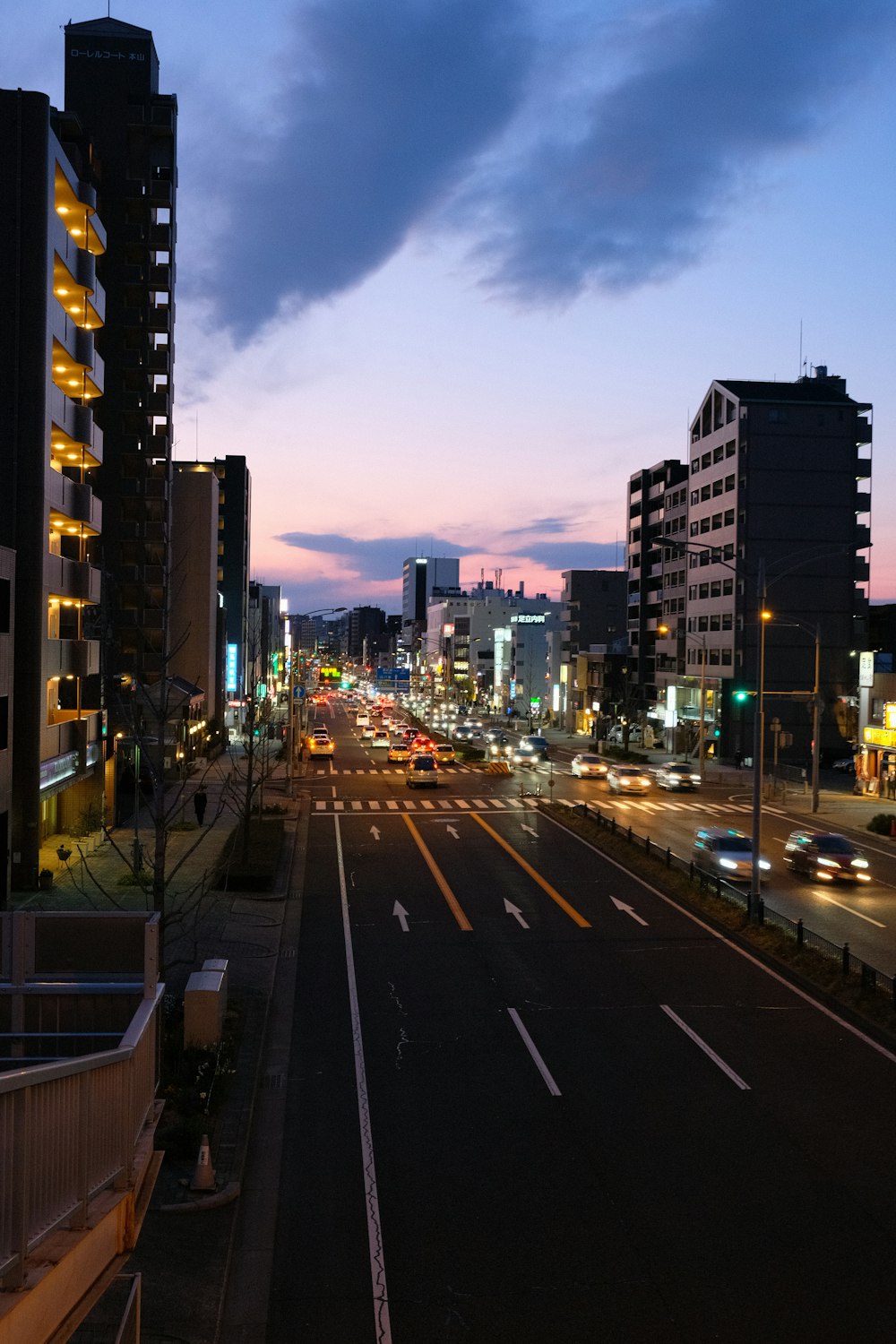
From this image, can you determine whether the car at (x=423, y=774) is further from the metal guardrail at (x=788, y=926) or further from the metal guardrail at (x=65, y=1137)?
the metal guardrail at (x=65, y=1137)

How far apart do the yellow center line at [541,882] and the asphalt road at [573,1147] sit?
1150 mm

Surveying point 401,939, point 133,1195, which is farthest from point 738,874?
point 133,1195

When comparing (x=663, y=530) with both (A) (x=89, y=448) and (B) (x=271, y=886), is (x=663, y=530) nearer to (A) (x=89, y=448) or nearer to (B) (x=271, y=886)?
(A) (x=89, y=448)

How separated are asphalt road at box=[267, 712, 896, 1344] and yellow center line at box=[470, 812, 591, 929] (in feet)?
3.77

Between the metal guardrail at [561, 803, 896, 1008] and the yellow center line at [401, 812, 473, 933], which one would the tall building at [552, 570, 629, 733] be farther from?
the metal guardrail at [561, 803, 896, 1008]

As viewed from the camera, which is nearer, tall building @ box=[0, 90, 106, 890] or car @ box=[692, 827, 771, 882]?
car @ box=[692, 827, 771, 882]

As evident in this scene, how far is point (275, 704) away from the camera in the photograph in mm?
138500

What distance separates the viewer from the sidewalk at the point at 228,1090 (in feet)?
30.3

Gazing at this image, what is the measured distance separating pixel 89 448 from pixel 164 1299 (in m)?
33.1

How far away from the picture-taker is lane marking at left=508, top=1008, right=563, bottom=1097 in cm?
1452

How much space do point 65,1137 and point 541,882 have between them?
24959 millimetres

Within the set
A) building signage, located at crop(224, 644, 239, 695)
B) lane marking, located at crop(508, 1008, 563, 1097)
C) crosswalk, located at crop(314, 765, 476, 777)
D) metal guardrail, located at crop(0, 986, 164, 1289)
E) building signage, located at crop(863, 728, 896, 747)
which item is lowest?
crosswalk, located at crop(314, 765, 476, 777)

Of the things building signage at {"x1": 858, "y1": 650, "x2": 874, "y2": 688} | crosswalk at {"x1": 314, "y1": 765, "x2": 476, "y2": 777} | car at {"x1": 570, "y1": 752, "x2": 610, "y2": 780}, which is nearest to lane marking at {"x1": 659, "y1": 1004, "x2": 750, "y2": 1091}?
car at {"x1": 570, "y1": 752, "x2": 610, "y2": 780}

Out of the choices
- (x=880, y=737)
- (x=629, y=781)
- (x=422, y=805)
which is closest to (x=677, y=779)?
(x=629, y=781)
